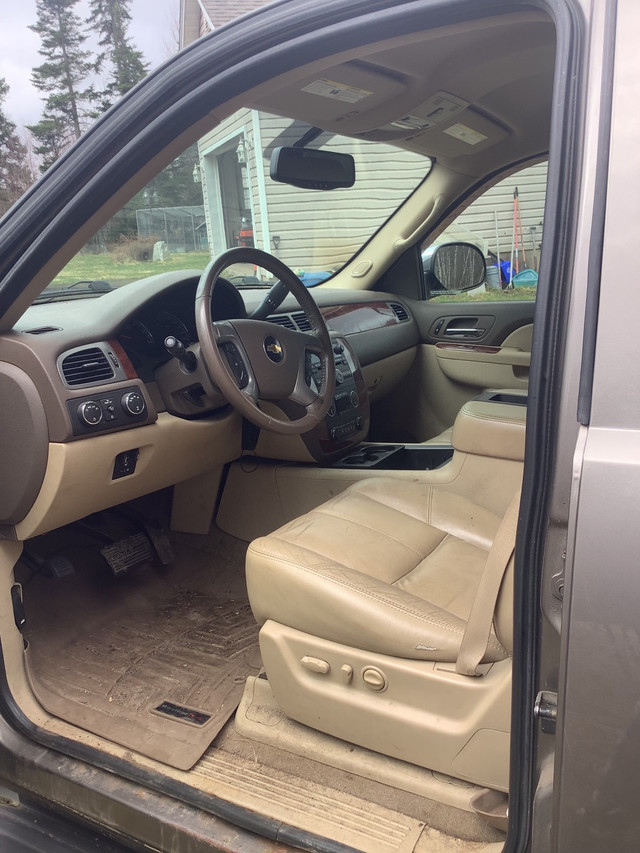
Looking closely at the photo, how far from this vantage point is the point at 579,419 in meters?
0.87

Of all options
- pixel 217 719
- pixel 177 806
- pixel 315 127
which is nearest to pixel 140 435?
pixel 217 719

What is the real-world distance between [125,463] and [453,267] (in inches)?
85.1

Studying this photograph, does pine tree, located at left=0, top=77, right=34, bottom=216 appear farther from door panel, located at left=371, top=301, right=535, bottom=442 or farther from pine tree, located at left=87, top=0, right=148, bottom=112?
door panel, located at left=371, top=301, right=535, bottom=442

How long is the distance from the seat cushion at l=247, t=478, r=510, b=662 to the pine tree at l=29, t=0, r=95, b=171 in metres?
1.06

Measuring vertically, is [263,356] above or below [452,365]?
above

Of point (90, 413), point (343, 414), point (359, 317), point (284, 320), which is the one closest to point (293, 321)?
point (284, 320)

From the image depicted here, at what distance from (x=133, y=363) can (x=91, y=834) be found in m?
1.24

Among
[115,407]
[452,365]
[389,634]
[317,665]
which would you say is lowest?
[317,665]

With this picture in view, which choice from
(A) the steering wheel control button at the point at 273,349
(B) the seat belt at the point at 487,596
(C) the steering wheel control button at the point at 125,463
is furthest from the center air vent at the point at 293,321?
(B) the seat belt at the point at 487,596

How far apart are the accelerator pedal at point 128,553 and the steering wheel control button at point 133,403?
75 centimetres

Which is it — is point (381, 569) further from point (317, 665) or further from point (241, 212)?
point (241, 212)

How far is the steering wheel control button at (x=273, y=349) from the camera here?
2.18 meters

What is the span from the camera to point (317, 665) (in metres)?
1.51

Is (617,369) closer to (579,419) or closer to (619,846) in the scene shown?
(579,419)
